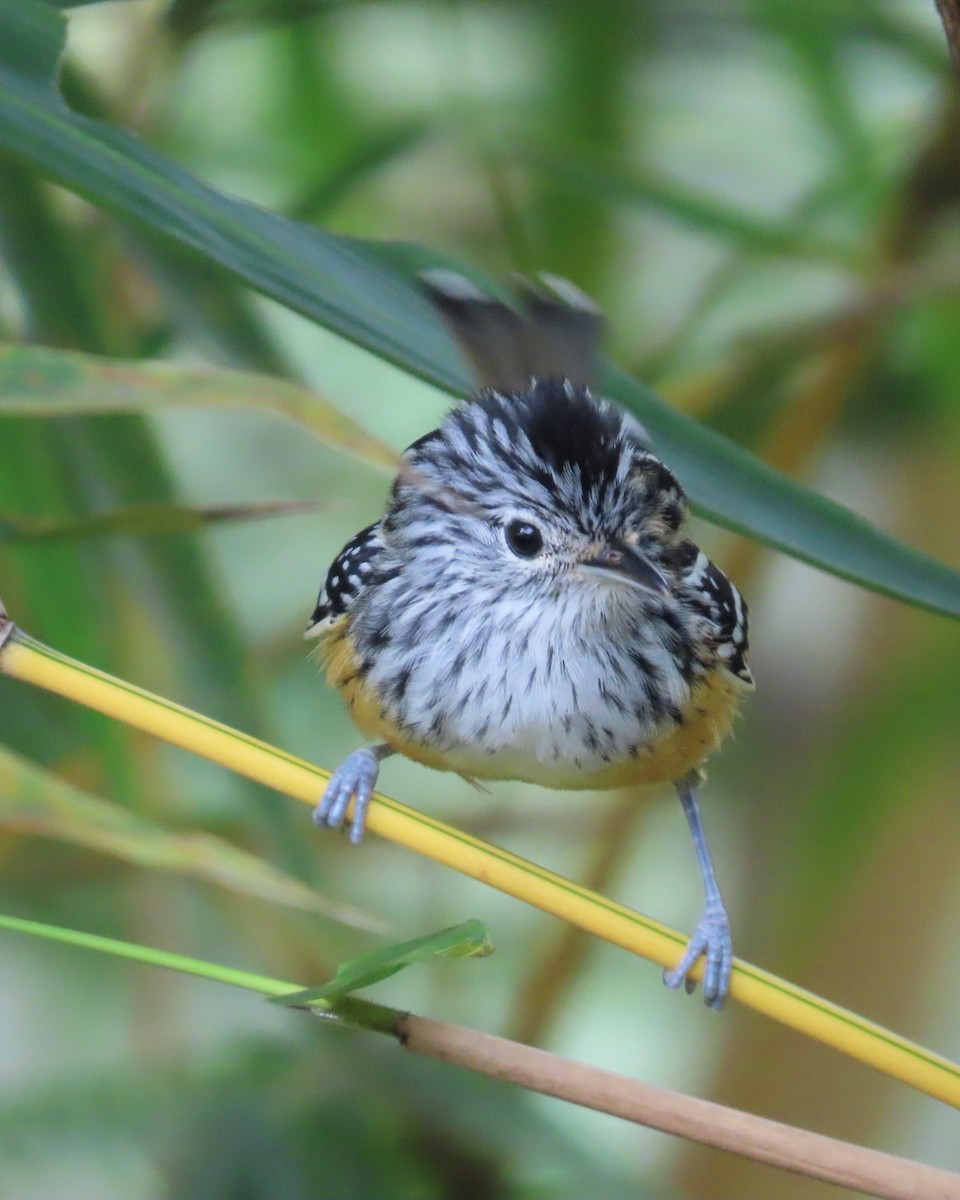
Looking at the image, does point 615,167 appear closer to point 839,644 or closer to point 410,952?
point 839,644

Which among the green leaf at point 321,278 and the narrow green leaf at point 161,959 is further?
the green leaf at point 321,278

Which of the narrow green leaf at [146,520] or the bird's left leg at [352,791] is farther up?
the narrow green leaf at [146,520]

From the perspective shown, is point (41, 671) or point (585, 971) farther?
point (585, 971)

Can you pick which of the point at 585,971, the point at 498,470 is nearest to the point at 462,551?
the point at 498,470

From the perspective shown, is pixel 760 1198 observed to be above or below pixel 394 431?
below

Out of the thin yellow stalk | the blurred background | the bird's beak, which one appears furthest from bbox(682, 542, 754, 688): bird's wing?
the thin yellow stalk

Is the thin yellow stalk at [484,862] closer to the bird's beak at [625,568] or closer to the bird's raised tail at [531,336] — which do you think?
the bird's beak at [625,568]

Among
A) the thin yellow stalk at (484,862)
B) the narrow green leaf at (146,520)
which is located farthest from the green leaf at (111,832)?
→ the narrow green leaf at (146,520)

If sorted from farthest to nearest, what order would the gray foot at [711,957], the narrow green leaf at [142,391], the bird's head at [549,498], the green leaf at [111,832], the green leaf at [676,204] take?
1. the green leaf at [676,204]
2. the bird's head at [549,498]
3. the gray foot at [711,957]
4. the narrow green leaf at [142,391]
5. the green leaf at [111,832]
